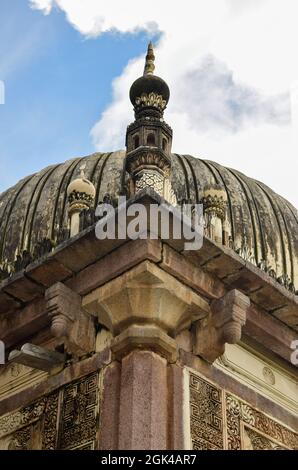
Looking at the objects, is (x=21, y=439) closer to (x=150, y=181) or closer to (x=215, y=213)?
(x=150, y=181)

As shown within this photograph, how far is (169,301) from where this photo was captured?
30.2ft

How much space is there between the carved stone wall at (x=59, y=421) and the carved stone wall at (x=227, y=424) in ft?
2.98

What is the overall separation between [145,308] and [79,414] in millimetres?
1138

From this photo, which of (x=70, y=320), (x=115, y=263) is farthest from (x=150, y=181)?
(x=70, y=320)

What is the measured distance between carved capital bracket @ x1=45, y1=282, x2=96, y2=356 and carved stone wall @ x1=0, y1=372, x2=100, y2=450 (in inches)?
12.9

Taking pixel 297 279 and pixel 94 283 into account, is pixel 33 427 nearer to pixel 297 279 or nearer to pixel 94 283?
pixel 94 283

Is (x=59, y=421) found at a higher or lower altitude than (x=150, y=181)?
lower

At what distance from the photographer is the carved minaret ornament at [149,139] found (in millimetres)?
10152

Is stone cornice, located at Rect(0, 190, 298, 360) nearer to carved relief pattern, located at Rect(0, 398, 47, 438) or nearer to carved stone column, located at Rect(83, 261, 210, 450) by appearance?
carved stone column, located at Rect(83, 261, 210, 450)

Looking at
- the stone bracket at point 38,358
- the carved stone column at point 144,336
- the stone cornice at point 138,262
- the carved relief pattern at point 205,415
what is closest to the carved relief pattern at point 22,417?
the stone bracket at point 38,358

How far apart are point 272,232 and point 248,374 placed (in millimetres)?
3829

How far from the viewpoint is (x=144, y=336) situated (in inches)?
353

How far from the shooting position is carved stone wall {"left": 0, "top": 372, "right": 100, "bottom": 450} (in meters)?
8.95

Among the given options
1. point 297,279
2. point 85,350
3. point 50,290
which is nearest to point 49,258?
point 50,290
